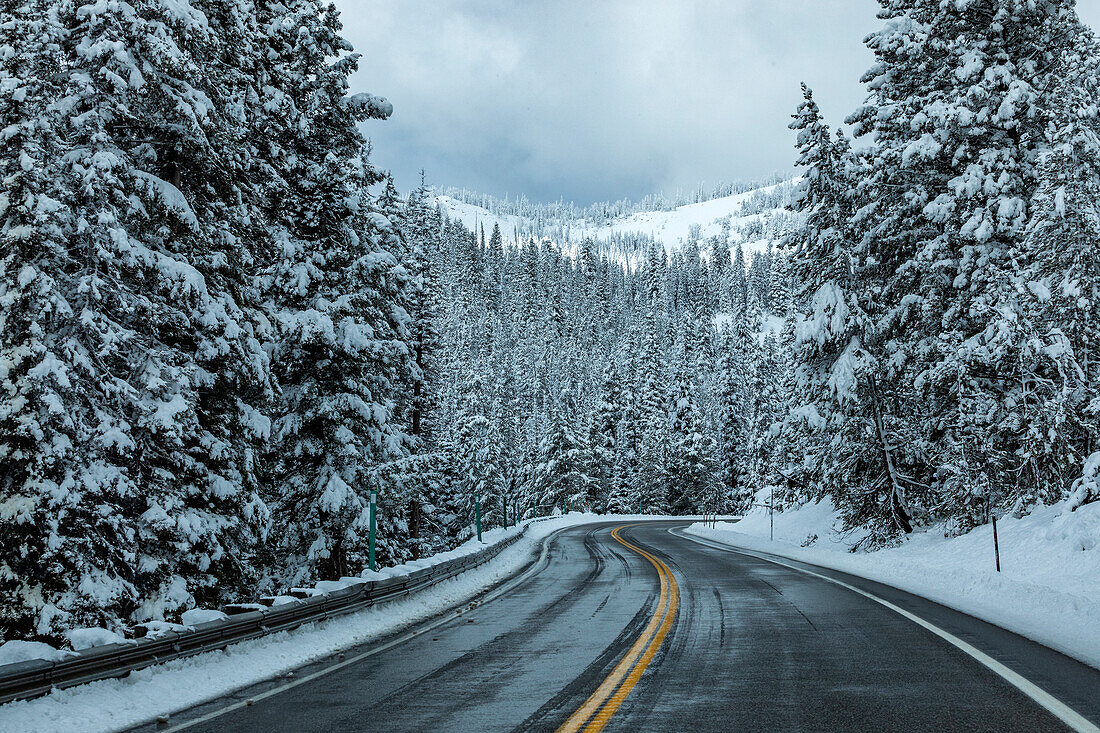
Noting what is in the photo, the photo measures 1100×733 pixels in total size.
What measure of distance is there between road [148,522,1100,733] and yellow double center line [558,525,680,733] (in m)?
0.03

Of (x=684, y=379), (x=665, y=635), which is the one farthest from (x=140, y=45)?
(x=684, y=379)

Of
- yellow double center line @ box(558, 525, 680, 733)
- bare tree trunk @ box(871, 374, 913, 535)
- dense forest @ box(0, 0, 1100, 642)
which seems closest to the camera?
yellow double center line @ box(558, 525, 680, 733)

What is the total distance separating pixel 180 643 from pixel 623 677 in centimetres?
489

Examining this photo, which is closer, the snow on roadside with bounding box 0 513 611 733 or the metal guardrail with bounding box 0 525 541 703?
the snow on roadside with bounding box 0 513 611 733

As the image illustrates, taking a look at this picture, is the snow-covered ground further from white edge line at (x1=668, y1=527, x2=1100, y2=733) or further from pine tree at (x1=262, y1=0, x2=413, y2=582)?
pine tree at (x1=262, y1=0, x2=413, y2=582)

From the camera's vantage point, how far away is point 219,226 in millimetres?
15086

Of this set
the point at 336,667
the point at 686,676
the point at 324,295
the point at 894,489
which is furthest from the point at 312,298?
the point at 894,489

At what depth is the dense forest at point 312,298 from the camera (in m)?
11.4

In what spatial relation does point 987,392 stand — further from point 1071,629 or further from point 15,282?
point 15,282

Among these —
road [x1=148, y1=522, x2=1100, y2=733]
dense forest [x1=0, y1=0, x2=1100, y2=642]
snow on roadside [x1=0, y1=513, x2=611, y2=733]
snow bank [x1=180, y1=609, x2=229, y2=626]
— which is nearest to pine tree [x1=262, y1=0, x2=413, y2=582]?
dense forest [x1=0, y1=0, x2=1100, y2=642]

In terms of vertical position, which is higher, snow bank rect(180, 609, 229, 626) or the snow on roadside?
snow bank rect(180, 609, 229, 626)

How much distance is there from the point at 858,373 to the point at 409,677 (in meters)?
19.0

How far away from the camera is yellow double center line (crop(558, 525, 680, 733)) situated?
5.68 meters

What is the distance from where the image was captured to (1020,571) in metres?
14.9
